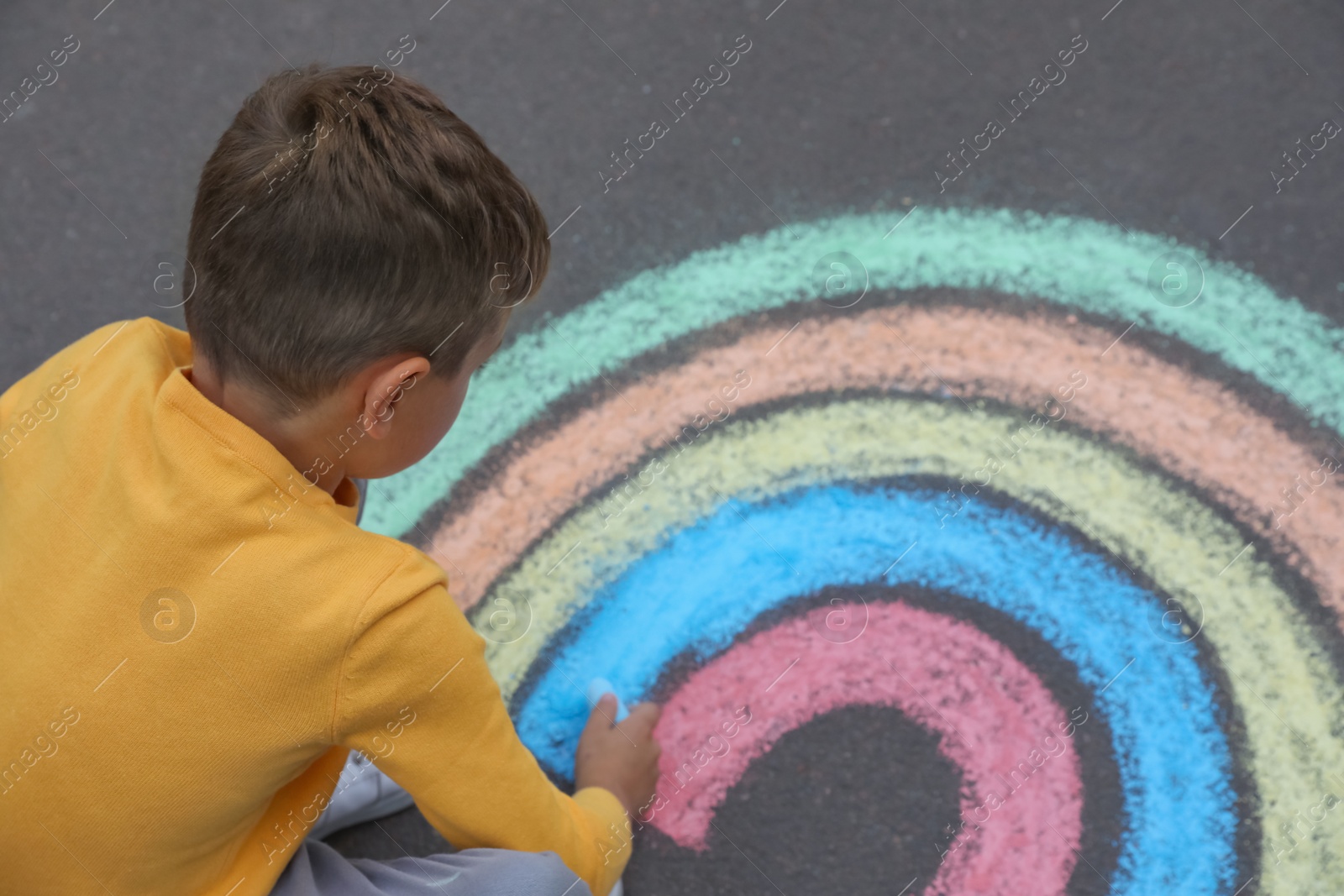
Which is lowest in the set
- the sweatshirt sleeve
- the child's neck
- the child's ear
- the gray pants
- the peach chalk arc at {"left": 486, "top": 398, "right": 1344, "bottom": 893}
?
the gray pants

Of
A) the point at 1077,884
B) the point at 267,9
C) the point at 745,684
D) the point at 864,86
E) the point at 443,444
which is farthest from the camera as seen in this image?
the point at 267,9

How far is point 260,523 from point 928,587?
99 centimetres

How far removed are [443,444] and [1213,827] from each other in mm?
1252

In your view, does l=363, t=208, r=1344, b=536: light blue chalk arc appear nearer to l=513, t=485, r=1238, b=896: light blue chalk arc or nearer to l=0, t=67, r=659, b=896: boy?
l=513, t=485, r=1238, b=896: light blue chalk arc

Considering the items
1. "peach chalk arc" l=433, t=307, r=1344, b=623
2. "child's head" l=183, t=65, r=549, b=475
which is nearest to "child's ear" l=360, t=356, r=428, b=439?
"child's head" l=183, t=65, r=549, b=475

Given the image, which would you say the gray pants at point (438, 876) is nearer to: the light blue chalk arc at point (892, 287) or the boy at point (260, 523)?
the boy at point (260, 523)

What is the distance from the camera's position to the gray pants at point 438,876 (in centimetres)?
109

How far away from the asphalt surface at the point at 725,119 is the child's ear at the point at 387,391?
770mm

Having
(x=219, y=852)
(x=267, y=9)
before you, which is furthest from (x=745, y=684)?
(x=267, y=9)

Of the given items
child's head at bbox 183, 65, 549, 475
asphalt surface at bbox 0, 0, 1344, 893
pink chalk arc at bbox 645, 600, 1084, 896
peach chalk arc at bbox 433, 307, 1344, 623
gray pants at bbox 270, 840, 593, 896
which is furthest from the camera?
asphalt surface at bbox 0, 0, 1344, 893

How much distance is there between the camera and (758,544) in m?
1.60

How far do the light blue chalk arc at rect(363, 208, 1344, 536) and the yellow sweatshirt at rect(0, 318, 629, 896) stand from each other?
0.68 m

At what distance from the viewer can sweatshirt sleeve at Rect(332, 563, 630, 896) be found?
933 mm

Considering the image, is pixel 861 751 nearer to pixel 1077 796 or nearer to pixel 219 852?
pixel 1077 796
